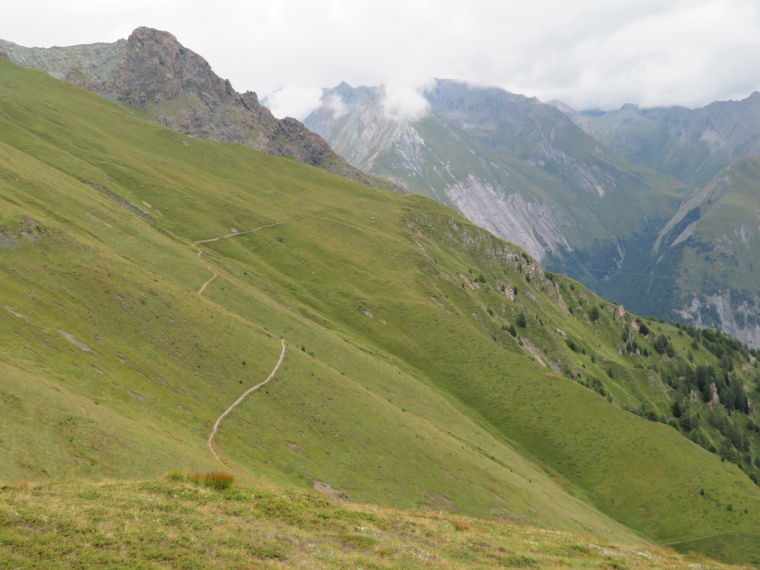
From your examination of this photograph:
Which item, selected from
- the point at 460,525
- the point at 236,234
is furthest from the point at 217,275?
the point at 460,525

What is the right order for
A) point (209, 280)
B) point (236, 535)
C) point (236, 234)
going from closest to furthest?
point (236, 535) → point (209, 280) → point (236, 234)

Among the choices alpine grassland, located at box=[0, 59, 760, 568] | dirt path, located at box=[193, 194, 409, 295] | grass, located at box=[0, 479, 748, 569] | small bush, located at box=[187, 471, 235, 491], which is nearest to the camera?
grass, located at box=[0, 479, 748, 569]

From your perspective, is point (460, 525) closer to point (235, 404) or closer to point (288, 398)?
point (235, 404)

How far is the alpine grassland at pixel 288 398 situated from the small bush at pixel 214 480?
0.51 feet

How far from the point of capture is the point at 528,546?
30219 mm

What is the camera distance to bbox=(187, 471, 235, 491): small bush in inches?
1043

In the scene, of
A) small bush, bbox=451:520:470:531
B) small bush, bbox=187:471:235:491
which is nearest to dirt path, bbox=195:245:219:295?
small bush, bbox=187:471:235:491

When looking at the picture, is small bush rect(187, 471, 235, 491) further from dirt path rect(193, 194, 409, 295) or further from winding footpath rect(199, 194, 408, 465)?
dirt path rect(193, 194, 409, 295)

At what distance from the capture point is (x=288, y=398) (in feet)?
184

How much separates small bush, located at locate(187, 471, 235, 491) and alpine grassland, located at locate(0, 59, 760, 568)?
157mm

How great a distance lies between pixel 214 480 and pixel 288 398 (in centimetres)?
2952

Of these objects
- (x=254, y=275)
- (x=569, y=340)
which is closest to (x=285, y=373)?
(x=254, y=275)

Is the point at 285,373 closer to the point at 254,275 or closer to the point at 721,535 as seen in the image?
the point at 254,275

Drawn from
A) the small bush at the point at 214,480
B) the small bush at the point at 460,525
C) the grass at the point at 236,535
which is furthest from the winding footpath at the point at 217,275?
the small bush at the point at 460,525
